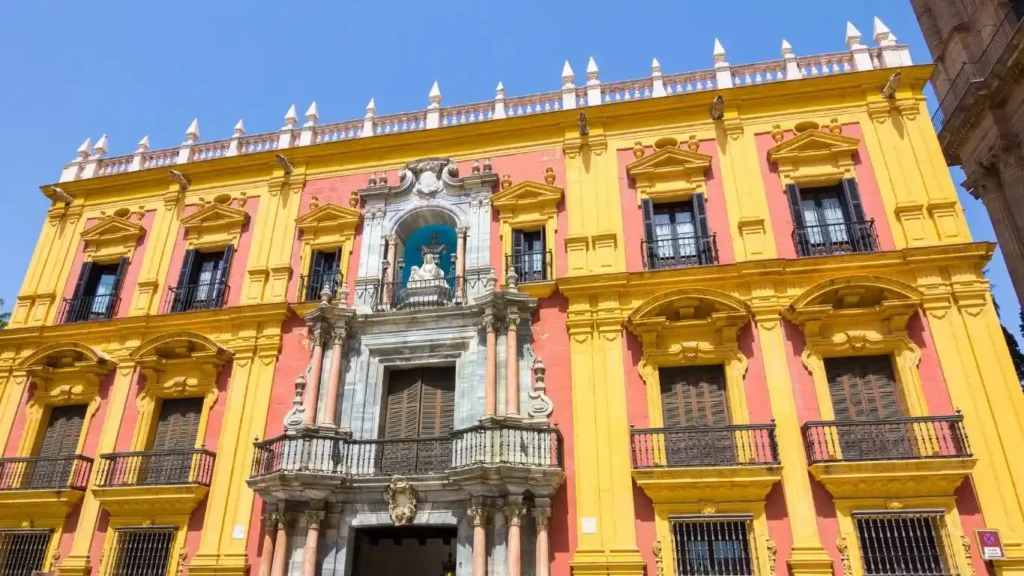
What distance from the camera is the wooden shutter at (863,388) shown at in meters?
11.4

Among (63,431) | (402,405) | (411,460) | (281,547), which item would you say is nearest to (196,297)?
(63,431)

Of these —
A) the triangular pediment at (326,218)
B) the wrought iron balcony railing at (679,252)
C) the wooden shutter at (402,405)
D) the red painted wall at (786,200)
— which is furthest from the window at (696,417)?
the triangular pediment at (326,218)

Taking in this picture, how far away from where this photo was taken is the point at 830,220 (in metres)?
13.5

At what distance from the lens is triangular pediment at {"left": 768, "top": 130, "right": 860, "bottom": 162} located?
13.9 m

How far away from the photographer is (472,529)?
11453 millimetres

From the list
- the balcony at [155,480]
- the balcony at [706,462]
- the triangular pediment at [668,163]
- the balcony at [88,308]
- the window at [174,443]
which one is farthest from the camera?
the balcony at [88,308]

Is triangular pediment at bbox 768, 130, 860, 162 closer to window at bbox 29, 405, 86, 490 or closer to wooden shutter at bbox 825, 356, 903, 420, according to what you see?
wooden shutter at bbox 825, 356, 903, 420

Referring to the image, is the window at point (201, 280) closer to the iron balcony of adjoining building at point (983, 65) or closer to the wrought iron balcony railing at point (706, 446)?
the wrought iron balcony railing at point (706, 446)

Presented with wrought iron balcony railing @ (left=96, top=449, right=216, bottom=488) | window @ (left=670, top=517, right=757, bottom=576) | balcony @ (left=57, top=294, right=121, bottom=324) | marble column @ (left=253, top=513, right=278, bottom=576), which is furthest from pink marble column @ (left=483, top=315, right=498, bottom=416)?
balcony @ (left=57, top=294, right=121, bottom=324)

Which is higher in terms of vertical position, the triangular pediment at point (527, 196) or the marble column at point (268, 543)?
the triangular pediment at point (527, 196)

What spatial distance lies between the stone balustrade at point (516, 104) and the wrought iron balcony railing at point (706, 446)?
24.9 feet

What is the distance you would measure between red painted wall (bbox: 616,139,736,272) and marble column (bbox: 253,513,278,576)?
7914 millimetres

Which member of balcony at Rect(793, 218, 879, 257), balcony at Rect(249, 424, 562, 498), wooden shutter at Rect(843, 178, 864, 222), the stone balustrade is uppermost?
the stone balustrade

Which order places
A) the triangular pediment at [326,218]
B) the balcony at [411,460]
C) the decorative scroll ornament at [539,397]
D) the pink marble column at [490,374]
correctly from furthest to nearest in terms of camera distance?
the triangular pediment at [326,218] → the decorative scroll ornament at [539,397] → the pink marble column at [490,374] → the balcony at [411,460]
